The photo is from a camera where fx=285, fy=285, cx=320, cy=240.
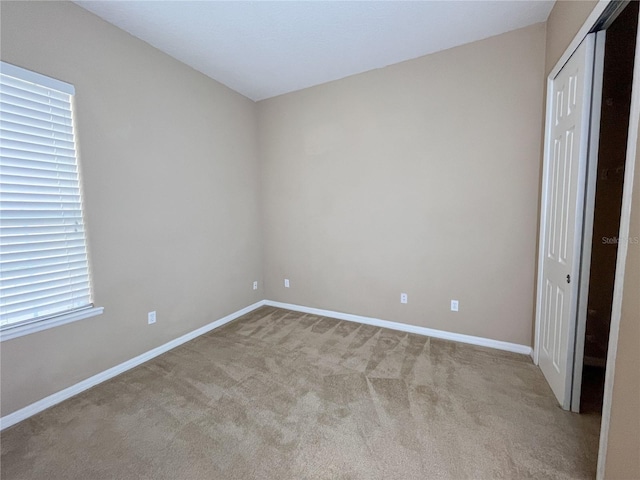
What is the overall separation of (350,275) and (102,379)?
2.50 meters

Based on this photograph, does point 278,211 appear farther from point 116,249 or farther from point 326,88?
point 116,249

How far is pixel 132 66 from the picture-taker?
2.42 metres

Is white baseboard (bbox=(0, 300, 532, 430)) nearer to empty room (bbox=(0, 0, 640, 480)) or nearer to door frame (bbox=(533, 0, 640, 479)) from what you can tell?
empty room (bbox=(0, 0, 640, 480))

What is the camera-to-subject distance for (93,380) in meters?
2.24

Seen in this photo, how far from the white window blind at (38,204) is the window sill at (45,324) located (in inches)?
1.6

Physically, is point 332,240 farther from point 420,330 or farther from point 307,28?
point 307,28

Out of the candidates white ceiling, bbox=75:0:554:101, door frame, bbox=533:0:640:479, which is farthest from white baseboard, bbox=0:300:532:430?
white ceiling, bbox=75:0:554:101

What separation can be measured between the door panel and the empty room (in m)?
0.02

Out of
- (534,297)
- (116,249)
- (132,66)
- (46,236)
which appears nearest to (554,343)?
(534,297)

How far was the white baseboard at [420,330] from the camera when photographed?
2.65 meters

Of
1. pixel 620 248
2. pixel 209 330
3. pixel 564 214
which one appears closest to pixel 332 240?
pixel 209 330

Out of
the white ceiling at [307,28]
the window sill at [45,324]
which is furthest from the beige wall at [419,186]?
the window sill at [45,324]

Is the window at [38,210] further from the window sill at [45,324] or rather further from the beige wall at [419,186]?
the beige wall at [419,186]

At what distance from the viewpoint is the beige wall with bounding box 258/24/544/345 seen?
2514 mm
